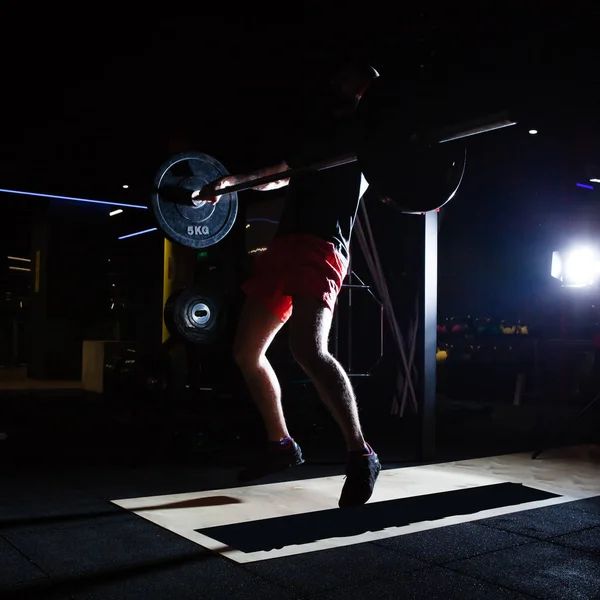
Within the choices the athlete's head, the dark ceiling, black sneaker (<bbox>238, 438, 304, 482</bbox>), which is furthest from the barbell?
the dark ceiling

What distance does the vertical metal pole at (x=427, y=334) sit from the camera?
3533 mm

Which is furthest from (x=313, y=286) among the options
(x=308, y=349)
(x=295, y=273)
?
(x=308, y=349)

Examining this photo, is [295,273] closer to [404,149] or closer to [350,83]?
[404,149]

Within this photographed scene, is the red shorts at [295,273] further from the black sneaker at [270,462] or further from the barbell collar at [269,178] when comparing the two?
the black sneaker at [270,462]

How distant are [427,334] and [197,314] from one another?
1.45 metres

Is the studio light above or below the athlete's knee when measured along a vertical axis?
above

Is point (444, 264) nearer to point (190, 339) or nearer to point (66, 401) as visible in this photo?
point (66, 401)

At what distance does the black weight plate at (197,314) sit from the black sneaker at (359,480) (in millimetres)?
2288

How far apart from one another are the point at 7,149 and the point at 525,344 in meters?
6.12

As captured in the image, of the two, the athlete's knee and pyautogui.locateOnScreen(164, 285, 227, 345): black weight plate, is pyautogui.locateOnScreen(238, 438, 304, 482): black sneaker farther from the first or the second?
pyautogui.locateOnScreen(164, 285, 227, 345): black weight plate

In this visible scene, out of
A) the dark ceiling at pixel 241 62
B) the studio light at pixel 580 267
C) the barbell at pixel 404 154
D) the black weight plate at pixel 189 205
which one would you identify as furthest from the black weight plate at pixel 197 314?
the studio light at pixel 580 267

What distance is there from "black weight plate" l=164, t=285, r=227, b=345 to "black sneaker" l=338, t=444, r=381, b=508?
2288mm

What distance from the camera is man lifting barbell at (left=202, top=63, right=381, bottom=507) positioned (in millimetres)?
2055

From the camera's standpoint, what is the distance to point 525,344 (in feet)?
24.3
